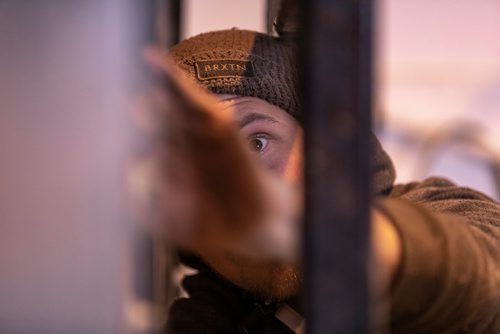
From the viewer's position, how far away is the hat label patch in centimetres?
67

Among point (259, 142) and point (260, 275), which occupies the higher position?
point (259, 142)

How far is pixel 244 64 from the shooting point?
0.69m

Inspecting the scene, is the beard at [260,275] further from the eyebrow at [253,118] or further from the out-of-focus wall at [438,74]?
the out-of-focus wall at [438,74]

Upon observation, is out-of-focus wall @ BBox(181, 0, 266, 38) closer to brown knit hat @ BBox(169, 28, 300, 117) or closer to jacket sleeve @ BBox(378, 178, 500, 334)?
brown knit hat @ BBox(169, 28, 300, 117)

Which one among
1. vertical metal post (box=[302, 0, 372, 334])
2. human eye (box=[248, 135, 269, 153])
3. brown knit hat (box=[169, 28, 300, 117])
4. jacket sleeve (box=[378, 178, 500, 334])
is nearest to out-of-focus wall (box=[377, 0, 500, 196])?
brown knit hat (box=[169, 28, 300, 117])

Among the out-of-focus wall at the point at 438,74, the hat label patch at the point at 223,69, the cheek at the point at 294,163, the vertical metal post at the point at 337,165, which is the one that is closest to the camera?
the vertical metal post at the point at 337,165

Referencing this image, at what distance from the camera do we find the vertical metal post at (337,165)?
0.89 ft

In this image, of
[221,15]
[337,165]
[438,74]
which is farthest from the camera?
[438,74]

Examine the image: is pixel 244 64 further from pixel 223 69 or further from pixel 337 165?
pixel 337 165

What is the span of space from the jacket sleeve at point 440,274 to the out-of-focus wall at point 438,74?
925 millimetres

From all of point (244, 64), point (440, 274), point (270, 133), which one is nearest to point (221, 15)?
point (244, 64)

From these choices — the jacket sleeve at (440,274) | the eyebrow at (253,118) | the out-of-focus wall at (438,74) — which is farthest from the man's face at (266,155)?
the out-of-focus wall at (438,74)

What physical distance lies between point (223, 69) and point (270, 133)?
4.0 inches

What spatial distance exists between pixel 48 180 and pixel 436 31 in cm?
104
